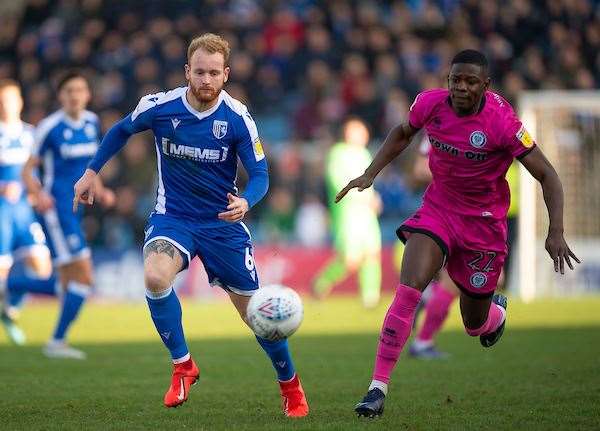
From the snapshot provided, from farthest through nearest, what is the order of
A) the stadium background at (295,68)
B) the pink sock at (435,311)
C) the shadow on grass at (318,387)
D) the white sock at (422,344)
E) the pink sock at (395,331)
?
the stadium background at (295,68) < the white sock at (422,344) < the pink sock at (435,311) < the pink sock at (395,331) < the shadow on grass at (318,387)

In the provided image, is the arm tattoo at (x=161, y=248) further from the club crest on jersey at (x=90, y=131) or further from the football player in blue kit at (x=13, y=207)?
the football player in blue kit at (x=13, y=207)

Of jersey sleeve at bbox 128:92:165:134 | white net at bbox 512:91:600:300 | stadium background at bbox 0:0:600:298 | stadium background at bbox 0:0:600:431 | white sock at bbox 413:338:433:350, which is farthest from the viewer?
stadium background at bbox 0:0:600:298

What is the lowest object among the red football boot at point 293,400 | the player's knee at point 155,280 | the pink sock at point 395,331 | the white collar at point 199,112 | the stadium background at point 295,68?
the red football boot at point 293,400

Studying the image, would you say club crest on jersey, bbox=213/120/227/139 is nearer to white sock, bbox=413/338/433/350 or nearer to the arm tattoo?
the arm tattoo

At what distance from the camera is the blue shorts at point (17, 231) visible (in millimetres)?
13625

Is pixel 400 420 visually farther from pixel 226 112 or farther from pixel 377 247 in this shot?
pixel 377 247

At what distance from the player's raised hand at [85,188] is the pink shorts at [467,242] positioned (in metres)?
2.05

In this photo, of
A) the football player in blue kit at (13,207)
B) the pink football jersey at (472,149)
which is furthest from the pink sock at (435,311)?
the football player in blue kit at (13,207)

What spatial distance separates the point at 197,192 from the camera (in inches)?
299

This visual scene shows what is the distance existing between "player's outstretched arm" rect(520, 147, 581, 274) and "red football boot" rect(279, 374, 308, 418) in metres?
1.82

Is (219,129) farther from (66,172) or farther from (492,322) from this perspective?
(66,172)

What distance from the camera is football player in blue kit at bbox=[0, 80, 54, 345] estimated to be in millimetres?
13367

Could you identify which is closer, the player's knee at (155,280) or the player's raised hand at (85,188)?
the player's knee at (155,280)

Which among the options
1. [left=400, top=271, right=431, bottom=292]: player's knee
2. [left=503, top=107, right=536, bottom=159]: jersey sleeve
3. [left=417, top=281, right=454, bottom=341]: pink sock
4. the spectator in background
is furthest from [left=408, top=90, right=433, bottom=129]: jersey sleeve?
the spectator in background
